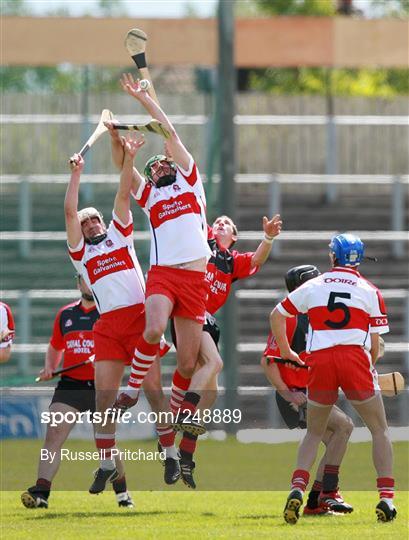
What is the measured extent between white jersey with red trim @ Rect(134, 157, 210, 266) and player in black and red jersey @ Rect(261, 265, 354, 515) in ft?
3.63

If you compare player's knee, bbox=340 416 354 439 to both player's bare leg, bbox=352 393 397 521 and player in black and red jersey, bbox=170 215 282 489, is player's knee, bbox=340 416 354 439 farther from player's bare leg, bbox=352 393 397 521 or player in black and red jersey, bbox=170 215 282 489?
player in black and red jersey, bbox=170 215 282 489

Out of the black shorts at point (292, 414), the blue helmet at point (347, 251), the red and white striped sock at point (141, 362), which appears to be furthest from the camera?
the black shorts at point (292, 414)

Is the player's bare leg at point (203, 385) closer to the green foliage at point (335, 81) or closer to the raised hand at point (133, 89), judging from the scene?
the raised hand at point (133, 89)

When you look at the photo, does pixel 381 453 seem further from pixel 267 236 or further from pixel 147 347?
pixel 267 236

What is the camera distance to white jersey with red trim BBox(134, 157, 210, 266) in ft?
40.9

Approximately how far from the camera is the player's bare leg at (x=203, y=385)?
12328mm

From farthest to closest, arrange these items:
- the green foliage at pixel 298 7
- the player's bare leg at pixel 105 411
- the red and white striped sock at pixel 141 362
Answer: the green foliage at pixel 298 7 → the player's bare leg at pixel 105 411 → the red and white striped sock at pixel 141 362

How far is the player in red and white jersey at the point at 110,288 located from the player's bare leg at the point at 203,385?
52 centimetres

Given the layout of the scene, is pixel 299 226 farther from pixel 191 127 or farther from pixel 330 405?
pixel 330 405

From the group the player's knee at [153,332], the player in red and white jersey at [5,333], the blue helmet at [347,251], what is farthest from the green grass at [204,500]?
the blue helmet at [347,251]

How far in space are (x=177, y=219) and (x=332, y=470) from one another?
214 centimetres

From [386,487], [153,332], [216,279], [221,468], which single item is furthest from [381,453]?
[221,468]

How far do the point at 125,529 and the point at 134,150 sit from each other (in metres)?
2.70

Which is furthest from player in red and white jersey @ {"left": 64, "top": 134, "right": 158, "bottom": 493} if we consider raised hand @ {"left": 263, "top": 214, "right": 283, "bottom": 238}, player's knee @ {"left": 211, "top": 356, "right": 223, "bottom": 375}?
raised hand @ {"left": 263, "top": 214, "right": 283, "bottom": 238}
